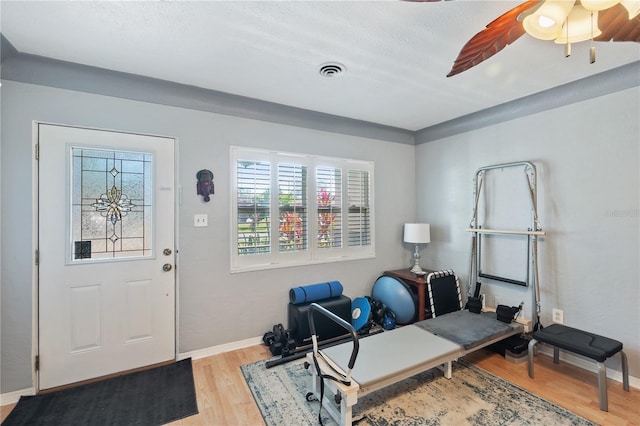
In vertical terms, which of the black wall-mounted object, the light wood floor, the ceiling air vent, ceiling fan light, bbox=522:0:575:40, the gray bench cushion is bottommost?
the light wood floor

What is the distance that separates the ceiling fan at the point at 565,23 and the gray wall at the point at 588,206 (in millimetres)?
1273

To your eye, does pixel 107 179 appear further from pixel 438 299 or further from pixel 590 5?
pixel 438 299

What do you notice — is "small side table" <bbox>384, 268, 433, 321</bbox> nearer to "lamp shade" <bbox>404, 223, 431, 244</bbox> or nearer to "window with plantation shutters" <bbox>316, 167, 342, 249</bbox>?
"lamp shade" <bbox>404, 223, 431, 244</bbox>

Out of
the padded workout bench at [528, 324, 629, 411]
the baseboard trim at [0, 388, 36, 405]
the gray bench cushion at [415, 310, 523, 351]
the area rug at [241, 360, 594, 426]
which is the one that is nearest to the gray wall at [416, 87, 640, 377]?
the padded workout bench at [528, 324, 629, 411]

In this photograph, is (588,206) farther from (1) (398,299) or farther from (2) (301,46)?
(2) (301,46)

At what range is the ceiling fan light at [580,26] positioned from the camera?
134 cm

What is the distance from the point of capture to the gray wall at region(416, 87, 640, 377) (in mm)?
2326

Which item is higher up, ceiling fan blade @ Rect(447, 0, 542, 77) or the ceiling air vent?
the ceiling air vent

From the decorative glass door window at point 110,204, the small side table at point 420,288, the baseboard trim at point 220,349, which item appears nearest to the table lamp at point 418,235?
the small side table at point 420,288

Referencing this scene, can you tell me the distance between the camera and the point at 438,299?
334cm

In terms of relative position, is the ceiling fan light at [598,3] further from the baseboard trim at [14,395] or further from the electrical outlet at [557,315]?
the baseboard trim at [14,395]

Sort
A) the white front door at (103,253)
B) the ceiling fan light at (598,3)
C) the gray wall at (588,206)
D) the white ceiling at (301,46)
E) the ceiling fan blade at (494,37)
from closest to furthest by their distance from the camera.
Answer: the ceiling fan light at (598,3)
the ceiling fan blade at (494,37)
the white ceiling at (301,46)
the white front door at (103,253)
the gray wall at (588,206)

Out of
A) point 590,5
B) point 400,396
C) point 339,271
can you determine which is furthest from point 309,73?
point 400,396

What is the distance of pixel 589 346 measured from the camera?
6.91 ft
